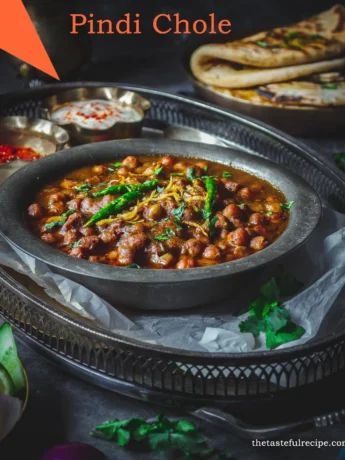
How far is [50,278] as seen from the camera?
10.2 ft

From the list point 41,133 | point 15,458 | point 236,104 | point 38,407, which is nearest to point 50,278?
point 38,407

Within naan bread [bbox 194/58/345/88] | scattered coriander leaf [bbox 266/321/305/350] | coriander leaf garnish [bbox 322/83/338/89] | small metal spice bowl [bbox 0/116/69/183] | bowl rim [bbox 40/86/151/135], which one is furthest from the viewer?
naan bread [bbox 194/58/345/88]

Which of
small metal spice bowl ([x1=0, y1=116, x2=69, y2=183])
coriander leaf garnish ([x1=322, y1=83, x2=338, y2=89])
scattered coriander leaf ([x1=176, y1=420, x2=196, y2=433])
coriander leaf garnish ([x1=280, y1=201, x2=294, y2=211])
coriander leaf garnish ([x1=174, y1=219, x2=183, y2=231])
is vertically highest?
coriander leaf garnish ([x1=174, y1=219, x2=183, y2=231])

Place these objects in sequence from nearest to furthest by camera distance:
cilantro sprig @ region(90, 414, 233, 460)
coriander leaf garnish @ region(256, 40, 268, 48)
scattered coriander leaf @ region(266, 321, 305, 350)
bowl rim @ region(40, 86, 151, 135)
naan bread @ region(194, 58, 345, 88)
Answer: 1. cilantro sprig @ region(90, 414, 233, 460)
2. scattered coriander leaf @ region(266, 321, 305, 350)
3. bowl rim @ region(40, 86, 151, 135)
4. naan bread @ region(194, 58, 345, 88)
5. coriander leaf garnish @ region(256, 40, 268, 48)

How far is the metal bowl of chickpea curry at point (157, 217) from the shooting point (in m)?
3.00

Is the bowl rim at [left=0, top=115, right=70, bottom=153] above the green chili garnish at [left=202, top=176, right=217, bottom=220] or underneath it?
underneath

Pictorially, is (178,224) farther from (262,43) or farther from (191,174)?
(262,43)

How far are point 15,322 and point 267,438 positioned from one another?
1.11m

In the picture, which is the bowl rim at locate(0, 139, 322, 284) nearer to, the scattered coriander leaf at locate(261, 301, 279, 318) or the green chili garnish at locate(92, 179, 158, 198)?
the scattered coriander leaf at locate(261, 301, 279, 318)

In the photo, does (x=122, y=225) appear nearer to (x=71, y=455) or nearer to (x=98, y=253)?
(x=98, y=253)

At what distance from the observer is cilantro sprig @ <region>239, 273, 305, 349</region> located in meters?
2.89

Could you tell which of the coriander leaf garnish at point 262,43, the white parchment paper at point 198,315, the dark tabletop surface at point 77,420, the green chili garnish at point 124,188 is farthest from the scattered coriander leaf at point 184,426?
the coriander leaf garnish at point 262,43

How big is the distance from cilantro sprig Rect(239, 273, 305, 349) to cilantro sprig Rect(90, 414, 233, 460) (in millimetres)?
493

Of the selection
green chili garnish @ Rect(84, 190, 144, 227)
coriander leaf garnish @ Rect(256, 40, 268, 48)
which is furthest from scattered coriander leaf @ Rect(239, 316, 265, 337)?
coriander leaf garnish @ Rect(256, 40, 268, 48)
